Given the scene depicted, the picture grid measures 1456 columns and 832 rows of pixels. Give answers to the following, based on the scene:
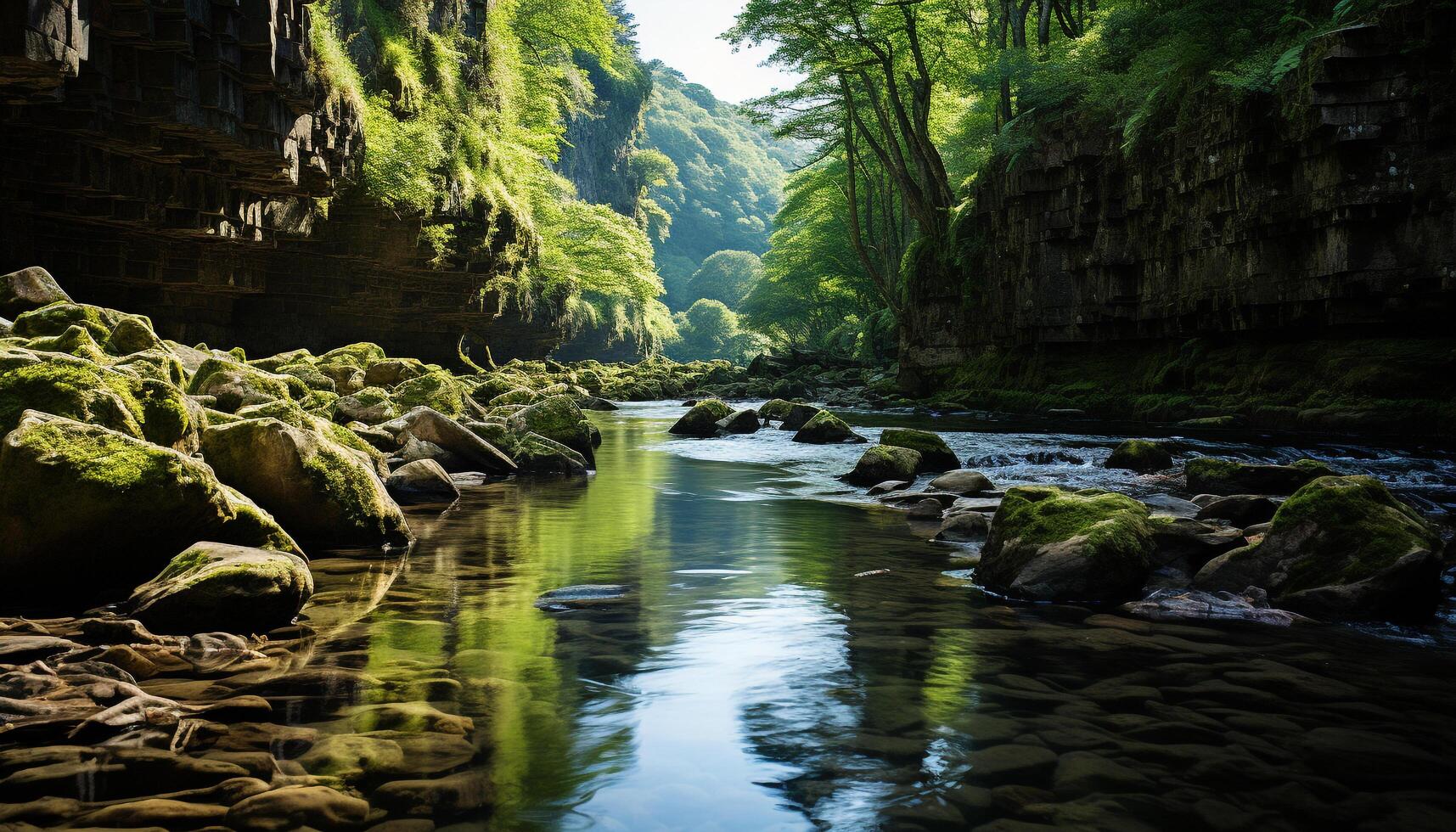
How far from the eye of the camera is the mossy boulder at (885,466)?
10.3 m

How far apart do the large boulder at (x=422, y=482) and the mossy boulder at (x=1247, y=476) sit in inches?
266

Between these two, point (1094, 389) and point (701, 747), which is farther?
point (1094, 389)

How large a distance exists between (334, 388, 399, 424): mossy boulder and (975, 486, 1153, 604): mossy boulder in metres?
8.30

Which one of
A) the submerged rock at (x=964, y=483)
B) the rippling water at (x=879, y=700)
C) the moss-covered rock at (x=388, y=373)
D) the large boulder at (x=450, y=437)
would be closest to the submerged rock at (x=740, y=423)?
the moss-covered rock at (x=388, y=373)

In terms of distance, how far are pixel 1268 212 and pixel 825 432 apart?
25.9ft

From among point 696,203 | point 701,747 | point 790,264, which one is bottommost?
point 701,747

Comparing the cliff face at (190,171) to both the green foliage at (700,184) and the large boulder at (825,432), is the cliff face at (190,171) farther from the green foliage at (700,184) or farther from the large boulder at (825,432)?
the green foliage at (700,184)

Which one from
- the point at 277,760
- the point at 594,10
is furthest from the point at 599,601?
the point at 594,10

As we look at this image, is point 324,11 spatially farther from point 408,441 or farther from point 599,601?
point 599,601

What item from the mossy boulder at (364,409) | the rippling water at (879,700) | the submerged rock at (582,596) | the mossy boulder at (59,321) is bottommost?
the rippling water at (879,700)

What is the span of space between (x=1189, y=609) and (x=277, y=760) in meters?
4.11

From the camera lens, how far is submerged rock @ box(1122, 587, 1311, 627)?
14.8 ft

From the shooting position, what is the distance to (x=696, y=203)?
454 ft

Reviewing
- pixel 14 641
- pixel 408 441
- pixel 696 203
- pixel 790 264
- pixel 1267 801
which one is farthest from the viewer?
pixel 696 203
